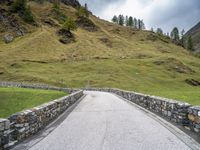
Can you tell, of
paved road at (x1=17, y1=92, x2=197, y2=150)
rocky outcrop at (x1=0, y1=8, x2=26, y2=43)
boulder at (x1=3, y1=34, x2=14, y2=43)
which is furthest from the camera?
rocky outcrop at (x1=0, y1=8, x2=26, y2=43)

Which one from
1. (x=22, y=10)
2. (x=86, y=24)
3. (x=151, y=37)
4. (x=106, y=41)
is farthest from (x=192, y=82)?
(x=151, y=37)

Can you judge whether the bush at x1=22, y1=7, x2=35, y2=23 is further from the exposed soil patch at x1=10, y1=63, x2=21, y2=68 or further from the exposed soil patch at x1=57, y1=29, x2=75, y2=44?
the exposed soil patch at x1=10, y1=63, x2=21, y2=68

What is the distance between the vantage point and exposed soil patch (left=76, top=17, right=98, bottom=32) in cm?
17112

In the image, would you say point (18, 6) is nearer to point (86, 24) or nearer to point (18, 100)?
point (86, 24)

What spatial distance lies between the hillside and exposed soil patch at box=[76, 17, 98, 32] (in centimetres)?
742

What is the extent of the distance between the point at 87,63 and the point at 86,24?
240ft

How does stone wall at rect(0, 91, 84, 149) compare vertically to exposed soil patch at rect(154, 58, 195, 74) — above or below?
below

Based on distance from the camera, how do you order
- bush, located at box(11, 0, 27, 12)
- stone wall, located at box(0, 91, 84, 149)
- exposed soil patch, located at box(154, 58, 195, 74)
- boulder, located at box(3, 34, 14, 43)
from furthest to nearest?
bush, located at box(11, 0, 27, 12) → boulder, located at box(3, 34, 14, 43) → exposed soil patch, located at box(154, 58, 195, 74) → stone wall, located at box(0, 91, 84, 149)

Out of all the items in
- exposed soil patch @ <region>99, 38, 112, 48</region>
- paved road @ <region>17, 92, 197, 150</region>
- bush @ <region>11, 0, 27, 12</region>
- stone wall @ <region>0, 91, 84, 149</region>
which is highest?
bush @ <region>11, 0, 27, 12</region>

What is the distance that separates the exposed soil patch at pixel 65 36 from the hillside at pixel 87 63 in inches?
65.4

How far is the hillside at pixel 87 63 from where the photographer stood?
82.4m

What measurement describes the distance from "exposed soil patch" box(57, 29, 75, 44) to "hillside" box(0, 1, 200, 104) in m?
1.66

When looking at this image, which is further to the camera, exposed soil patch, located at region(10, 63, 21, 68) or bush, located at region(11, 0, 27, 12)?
bush, located at region(11, 0, 27, 12)

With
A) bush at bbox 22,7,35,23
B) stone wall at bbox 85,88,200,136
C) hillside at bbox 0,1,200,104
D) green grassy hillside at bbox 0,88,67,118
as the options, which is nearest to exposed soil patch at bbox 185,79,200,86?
hillside at bbox 0,1,200,104
